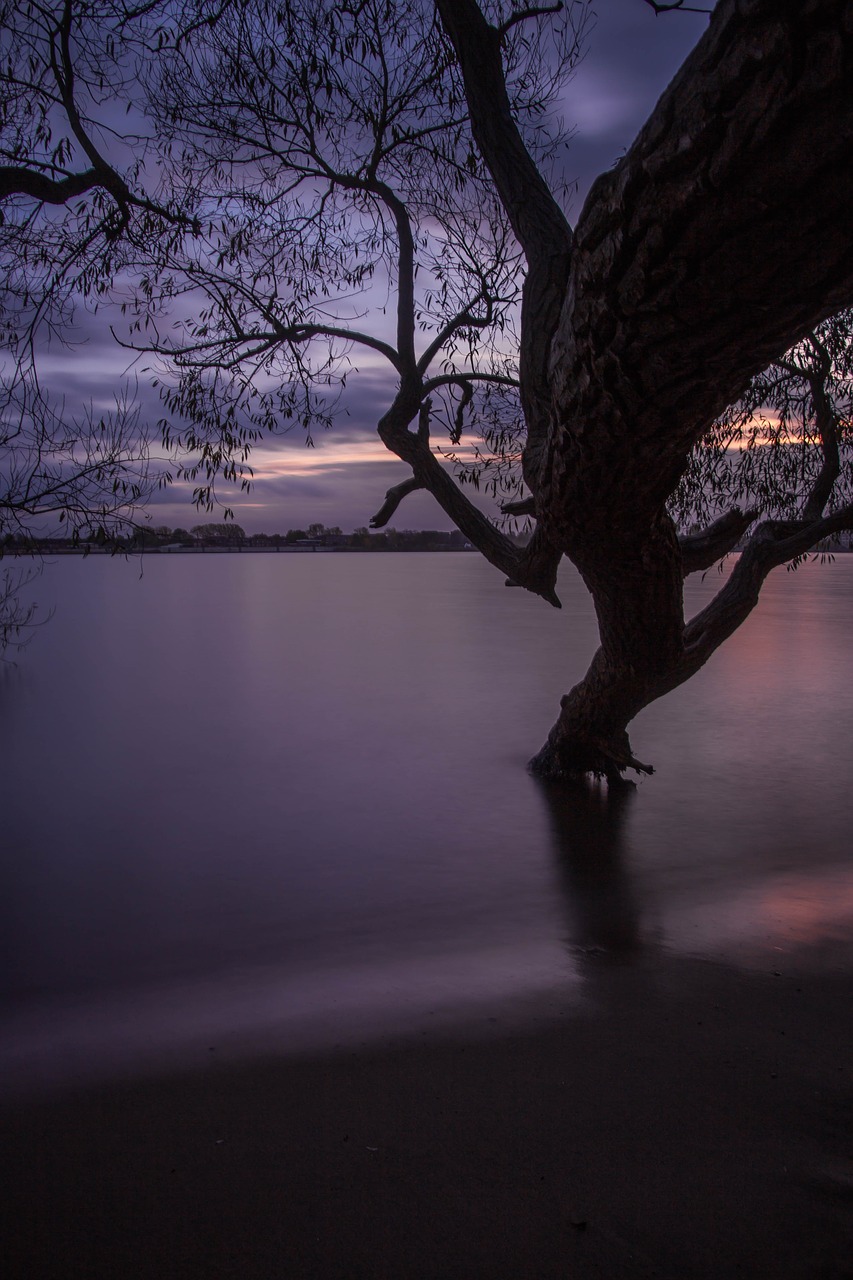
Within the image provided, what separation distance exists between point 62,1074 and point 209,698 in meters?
10.4

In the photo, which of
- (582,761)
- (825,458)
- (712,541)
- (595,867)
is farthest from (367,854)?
(825,458)

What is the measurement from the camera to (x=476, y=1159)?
228 cm

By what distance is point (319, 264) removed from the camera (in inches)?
233

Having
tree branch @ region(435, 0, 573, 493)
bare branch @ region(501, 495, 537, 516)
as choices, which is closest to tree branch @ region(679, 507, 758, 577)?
bare branch @ region(501, 495, 537, 516)

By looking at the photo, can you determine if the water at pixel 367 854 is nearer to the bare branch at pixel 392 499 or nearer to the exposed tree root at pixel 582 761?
the exposed tree root at pixel 582 761

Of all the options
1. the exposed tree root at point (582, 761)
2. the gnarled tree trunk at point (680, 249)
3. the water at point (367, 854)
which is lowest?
the water at point (367, 854)

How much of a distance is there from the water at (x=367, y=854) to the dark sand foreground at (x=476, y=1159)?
0.40 metres

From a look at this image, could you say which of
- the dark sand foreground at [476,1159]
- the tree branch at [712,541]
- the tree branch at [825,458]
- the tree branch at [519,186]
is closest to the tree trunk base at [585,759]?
the tree branch at [712,541]

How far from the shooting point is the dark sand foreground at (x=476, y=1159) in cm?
194

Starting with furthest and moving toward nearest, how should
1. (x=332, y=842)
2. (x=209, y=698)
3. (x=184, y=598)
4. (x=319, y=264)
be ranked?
(x=184, y=598)
(x=209, y=698)
(x=332, y=842)
(x=319, y=264)

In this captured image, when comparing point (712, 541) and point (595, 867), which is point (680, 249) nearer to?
point (712, 541)

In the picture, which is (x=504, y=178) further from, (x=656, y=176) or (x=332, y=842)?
(x=332, y=842)

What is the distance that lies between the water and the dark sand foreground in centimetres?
40

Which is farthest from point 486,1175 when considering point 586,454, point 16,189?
point 16,189
